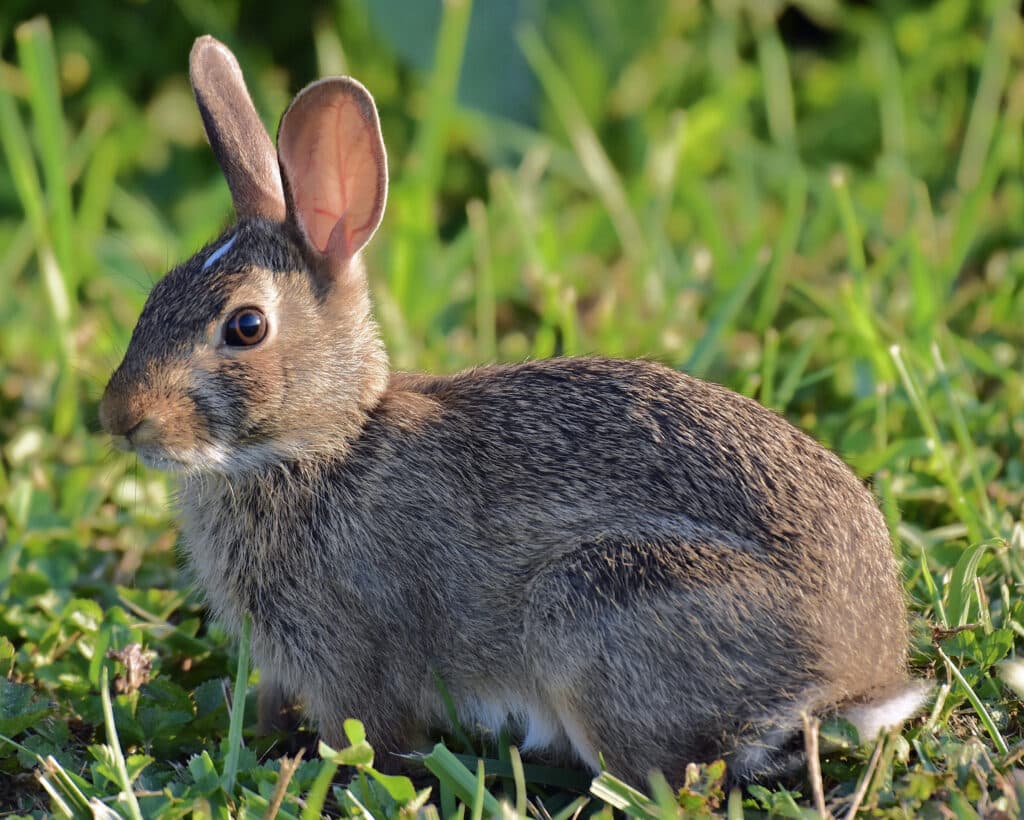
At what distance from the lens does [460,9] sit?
6129 millimetres

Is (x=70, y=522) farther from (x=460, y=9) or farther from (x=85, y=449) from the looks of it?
(x=460, y=9)

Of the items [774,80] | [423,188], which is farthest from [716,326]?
[774,80]

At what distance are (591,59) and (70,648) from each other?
14.8ft

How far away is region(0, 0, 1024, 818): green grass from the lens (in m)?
3.54

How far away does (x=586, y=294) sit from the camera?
621cm

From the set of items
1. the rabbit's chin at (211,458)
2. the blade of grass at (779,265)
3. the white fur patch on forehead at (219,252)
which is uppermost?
the white fur patch on forehead at (219,252)

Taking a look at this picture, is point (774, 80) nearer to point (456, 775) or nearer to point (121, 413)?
point (121, 413)

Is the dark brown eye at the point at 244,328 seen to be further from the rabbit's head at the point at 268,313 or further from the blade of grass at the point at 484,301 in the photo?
the blade of grass at the point at 484,301

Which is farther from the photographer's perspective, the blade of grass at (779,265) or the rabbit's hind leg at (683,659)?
the blade of grass at (779,265)

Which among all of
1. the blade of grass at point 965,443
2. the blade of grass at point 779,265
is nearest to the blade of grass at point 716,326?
the blade of grass at point 779,265

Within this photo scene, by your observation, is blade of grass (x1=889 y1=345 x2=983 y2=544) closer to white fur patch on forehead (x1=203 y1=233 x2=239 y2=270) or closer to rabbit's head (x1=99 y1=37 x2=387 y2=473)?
rabbit's head (x1=99 y1=37 x2=387 y2=473)

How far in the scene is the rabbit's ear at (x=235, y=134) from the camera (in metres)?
4.01

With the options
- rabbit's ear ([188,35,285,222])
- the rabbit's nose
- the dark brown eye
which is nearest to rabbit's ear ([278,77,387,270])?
rabbit's ear ([188,35,285,222])

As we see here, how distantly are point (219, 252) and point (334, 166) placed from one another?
0.42 metres
